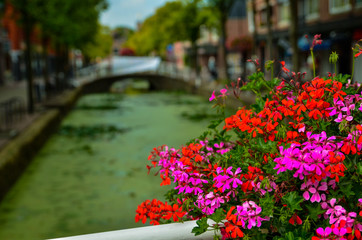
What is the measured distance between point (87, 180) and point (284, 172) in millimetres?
10457

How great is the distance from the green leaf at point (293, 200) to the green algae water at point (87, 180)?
6553mm

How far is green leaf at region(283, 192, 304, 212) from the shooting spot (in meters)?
2.40

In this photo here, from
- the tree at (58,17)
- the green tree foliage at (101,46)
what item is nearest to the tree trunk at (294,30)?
the tree at (58,17)

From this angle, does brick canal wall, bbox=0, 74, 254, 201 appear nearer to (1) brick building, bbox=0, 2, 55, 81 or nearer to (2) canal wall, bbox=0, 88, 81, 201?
(2) canal wall, bbox=0, 88, 81, 201

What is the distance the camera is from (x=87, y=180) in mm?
12539

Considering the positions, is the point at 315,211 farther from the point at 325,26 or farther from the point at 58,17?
the point at 325,26

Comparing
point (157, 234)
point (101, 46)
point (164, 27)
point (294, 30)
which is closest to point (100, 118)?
point (294, 30)

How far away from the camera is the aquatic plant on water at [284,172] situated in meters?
2.40

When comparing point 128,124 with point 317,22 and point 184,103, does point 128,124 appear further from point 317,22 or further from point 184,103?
point 317,22

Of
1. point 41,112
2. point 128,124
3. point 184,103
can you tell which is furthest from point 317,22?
point 41,112

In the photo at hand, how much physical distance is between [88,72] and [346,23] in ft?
121

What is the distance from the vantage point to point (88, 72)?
185 feet

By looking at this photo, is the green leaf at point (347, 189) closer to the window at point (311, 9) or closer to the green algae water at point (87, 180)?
the green algae water at point (87, 180)

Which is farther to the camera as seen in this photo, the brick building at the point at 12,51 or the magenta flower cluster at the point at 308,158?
the brick building at the point at 12,51
